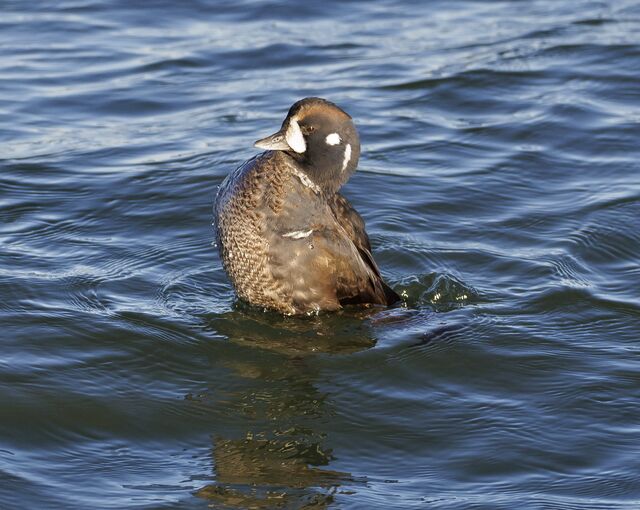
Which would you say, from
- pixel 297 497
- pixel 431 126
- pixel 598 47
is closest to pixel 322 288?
pixel 297 497

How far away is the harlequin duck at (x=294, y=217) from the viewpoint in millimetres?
6762

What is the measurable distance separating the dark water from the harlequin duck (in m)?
0.24

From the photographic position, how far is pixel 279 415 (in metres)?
6.01

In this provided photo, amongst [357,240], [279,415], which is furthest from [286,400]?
[357,240]

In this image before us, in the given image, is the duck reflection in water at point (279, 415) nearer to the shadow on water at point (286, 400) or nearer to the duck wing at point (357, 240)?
the shadow on water at point (286, 400)

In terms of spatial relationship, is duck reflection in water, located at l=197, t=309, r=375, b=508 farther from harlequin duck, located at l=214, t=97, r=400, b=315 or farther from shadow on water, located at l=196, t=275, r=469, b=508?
harlequin duck, located at l=214, t=97, r=400, b=315

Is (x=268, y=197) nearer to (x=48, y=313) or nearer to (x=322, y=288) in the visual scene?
(x=322, y=288)

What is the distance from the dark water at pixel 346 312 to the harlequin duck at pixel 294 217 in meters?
0.24

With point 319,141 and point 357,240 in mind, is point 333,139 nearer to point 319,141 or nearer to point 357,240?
point 319,141

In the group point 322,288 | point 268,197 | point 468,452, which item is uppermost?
point 268,197

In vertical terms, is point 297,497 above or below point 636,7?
below

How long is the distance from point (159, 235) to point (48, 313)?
1.53m

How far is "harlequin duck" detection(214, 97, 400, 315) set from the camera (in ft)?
22.2

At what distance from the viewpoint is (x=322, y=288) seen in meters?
6.98
